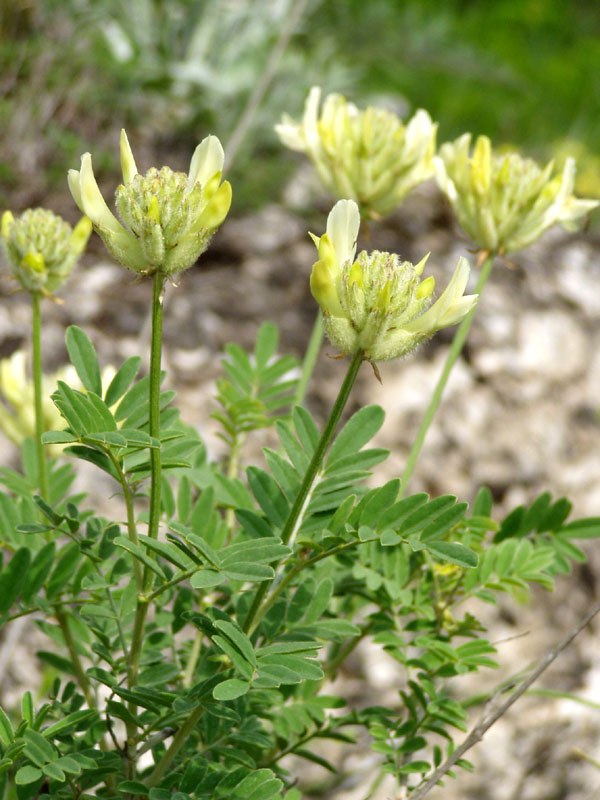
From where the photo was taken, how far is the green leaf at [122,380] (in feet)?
2.39

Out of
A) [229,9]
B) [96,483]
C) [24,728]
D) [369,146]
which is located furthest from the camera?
[229,9]

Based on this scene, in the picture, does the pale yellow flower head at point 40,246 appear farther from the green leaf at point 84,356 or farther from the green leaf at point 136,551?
the green leaf at point 136,551

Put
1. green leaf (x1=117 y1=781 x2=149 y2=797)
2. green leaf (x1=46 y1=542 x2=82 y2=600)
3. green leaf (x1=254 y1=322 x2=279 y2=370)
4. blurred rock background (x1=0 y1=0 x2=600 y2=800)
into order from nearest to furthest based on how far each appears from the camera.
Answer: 1. green leaf (x1=117 y1=781 x2=149 y2=797)
2. green leaf (x1=46 y1=542 x2=82 y2=600)
3. green leaf (x1=254 y1=322 x2=279 y2=370)
4. blurred rock background (x1=0 y1=0 x2=600 y2=800)

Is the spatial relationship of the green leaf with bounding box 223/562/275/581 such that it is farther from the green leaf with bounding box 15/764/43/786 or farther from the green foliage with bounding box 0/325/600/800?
the green leaf with bounding box 15/764/43/786

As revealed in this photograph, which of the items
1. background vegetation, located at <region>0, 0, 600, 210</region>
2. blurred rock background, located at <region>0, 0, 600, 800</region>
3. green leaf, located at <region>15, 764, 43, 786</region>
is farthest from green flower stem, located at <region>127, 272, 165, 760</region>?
background vegetation, located at <region>0, 0, 600, 210</region>

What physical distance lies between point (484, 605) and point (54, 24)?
2.17m

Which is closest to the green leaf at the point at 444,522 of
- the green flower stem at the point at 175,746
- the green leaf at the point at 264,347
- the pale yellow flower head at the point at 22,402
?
the green flower stem at the point at 175,746

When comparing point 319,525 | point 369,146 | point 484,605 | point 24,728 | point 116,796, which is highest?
point 369,146

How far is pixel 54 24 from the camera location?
8.94 ft

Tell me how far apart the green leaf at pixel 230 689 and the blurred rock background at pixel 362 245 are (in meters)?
0.85

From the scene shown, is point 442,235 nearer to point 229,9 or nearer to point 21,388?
point 229,9

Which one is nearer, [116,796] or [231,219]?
[116,796]

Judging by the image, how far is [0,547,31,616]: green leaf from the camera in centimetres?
70

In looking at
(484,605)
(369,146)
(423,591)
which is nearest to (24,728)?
(423,591)
